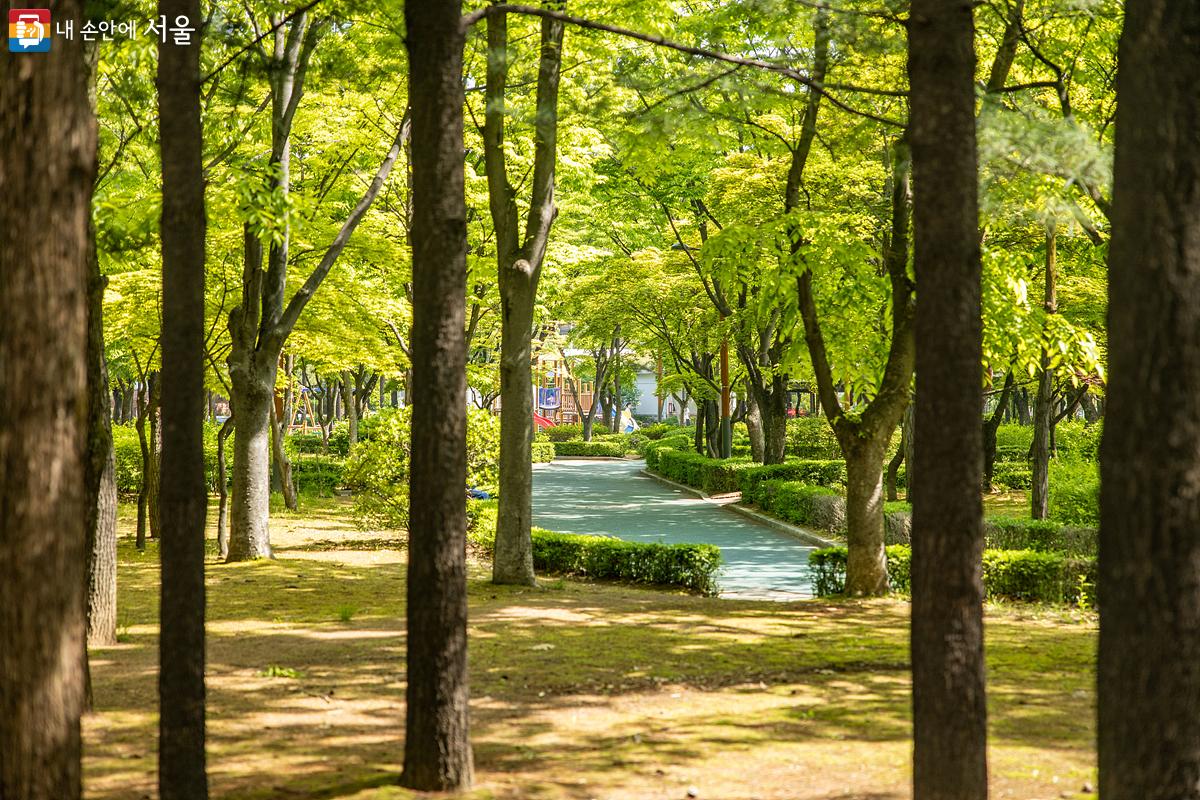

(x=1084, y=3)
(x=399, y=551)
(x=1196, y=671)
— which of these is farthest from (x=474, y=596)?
(x=1196, y=671)

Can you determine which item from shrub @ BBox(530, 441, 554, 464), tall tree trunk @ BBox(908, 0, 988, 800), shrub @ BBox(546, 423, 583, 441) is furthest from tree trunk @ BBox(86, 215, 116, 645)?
shrub @ BBox(546, 423, 583, 441)

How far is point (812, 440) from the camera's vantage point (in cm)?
4203

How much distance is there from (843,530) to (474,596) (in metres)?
10.5

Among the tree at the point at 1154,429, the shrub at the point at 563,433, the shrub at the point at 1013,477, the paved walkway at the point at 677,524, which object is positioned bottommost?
the paved walkway at the point at 677,524

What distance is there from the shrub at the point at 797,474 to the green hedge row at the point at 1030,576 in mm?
12986

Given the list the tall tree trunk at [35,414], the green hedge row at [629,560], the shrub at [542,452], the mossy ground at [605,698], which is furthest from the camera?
the shrub at [542,452]

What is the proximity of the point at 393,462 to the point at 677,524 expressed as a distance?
780 cm

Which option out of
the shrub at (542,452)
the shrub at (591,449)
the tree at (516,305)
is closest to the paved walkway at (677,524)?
the tree at (516,305)

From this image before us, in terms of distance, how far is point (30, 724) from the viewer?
379cm

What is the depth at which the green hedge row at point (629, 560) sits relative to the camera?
1499 centimetres

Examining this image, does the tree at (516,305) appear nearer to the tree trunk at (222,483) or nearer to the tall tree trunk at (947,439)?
the tree trunk at (222,483)

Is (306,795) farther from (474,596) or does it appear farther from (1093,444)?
(1093,444)

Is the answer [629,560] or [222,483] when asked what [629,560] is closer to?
[629,560]

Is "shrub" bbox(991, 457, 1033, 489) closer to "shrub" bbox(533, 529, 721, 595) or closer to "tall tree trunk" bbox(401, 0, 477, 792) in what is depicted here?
"shrub" bbox(533, 529, 721, 595)
